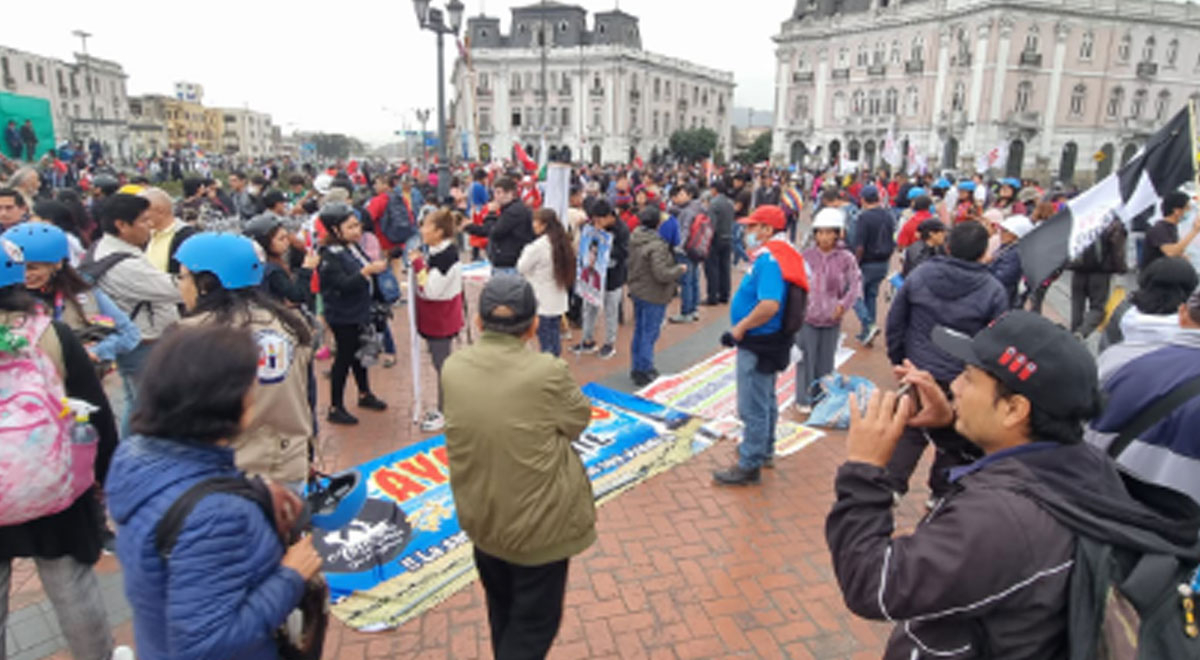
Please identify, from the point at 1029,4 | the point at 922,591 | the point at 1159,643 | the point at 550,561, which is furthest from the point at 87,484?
the point at 1029,4

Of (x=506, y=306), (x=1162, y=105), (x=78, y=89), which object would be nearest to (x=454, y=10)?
(x=506, y=306)

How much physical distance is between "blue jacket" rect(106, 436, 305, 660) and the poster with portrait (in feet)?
18.3

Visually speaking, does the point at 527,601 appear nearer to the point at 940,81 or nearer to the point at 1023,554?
the point at 1023,554

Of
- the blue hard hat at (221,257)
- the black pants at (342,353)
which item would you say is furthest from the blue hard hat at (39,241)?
the black pants at (342,353)

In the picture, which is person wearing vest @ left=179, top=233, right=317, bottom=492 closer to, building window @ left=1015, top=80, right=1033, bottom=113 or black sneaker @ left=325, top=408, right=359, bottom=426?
black sneaker @ left=325, top=408, right=359, bottom=426

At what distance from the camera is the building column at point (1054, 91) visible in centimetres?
4566

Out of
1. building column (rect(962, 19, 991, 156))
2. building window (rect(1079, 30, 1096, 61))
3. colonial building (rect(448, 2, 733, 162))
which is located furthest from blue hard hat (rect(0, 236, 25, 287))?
colonial building (rect(448, 2, 733, 162))

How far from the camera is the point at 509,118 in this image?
70500 millimetres

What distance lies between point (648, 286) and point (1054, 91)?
54210mm

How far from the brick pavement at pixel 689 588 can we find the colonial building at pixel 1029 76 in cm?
4807

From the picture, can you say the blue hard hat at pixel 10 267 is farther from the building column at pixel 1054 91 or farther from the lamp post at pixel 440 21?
the building column at pixel 1054 91

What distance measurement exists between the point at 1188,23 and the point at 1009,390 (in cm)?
6453

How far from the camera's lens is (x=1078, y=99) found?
48.0m

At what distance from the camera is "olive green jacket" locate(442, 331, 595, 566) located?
2.35m
